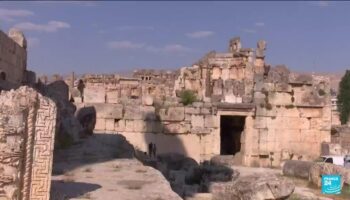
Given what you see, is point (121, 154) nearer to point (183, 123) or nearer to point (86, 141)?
point (86, 141)

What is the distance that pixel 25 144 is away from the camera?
20.6 feet

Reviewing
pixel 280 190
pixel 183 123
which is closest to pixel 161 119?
pixel 183 123

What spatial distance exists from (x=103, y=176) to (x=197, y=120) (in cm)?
1057

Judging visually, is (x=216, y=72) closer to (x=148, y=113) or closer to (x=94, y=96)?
(x=94, y=96)

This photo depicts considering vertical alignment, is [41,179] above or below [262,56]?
below

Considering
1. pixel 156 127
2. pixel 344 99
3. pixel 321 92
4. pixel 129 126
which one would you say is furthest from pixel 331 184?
pixel 344 99

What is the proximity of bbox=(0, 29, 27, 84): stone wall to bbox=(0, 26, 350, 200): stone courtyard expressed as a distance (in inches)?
1.3

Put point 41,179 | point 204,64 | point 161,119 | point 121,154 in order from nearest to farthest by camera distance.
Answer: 1. point 41,179
2. point 121,154
3. point 161,119
4. point 204,64

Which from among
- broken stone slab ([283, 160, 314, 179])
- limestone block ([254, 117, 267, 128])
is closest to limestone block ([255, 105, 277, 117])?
limestone block ([254, 117, 267, 128])

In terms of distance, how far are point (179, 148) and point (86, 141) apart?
653cm

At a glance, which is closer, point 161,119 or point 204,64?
point 161,119

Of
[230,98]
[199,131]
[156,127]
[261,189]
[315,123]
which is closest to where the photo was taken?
[261,189]

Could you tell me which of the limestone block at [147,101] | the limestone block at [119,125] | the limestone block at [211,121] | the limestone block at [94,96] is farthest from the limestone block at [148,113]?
the limestone block at [211,121]

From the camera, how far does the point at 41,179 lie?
21.1 ft
